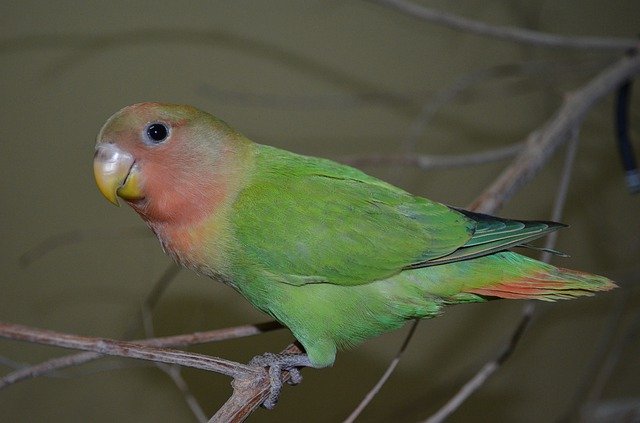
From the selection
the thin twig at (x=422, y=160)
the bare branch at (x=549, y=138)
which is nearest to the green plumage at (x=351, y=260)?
the bare branch at (x=549, y=138)

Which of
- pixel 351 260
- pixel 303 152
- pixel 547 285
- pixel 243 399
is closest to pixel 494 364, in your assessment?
pixel 547 285

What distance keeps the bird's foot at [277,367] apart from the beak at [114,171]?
294 millimetres

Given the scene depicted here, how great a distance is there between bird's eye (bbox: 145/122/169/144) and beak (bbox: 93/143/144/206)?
0.04 meters

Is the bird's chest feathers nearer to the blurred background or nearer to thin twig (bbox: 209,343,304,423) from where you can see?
thin twig (bbox: 209,343,304,423)

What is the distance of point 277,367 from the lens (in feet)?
2.74

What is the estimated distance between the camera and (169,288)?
1608 millimetres

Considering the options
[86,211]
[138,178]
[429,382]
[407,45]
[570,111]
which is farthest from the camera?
[429,382]

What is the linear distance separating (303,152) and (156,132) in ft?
3.14

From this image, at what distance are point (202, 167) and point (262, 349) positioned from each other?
0.94 m

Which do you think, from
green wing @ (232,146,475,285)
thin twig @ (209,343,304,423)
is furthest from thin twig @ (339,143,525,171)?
thin twig @ (209,343,304,423)

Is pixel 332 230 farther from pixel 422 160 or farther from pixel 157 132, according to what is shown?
pixel 422 160

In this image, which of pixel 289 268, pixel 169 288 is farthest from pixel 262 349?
pixel 289 268

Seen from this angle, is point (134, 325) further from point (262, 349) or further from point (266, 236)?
point (266, 236)

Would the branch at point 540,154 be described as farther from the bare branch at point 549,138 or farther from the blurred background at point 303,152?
the blurred background at point 303,152
